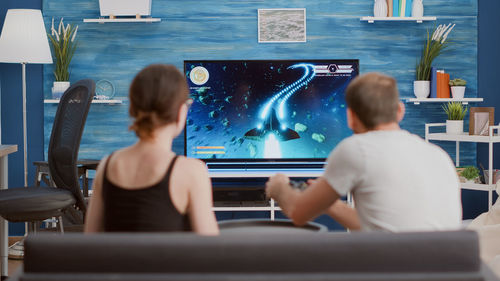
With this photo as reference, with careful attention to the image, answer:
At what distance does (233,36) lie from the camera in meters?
5.01

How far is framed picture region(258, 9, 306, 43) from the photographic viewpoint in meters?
4.98

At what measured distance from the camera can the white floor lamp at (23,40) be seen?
4.52 m

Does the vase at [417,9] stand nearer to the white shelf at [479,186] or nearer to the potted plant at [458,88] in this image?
the potted plant at [458,88]

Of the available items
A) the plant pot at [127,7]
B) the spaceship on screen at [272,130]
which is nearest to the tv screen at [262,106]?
the spaceship on screen at [272,130]

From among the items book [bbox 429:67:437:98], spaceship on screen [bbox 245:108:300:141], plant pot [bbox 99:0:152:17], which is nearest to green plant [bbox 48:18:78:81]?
plant pot [bbox 99:0:152:17]

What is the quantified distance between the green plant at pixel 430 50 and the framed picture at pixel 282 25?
98cm

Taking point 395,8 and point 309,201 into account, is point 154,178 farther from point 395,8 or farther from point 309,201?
point 395,8

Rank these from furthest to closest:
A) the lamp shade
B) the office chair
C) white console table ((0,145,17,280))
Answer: the lamp shade < white console table ((0,145,17,280)) < the office chair

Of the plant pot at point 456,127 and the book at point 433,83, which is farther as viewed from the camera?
the book at point 433,83

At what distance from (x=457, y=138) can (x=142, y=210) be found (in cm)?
356

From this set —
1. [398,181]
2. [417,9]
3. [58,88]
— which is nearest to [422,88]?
[417,9]

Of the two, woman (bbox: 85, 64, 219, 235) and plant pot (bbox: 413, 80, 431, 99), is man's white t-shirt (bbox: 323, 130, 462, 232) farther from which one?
plant pot (bbox: 413, 80, 431, 99)

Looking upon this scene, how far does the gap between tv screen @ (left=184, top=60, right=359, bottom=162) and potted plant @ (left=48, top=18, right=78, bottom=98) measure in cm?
97

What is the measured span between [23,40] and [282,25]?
202 cm
